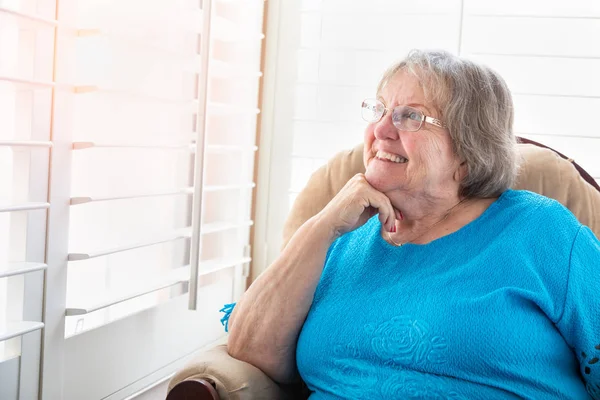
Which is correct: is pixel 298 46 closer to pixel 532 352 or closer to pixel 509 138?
pixel 509 138

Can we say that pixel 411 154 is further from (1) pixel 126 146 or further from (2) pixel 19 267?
(2) pixel 19 267

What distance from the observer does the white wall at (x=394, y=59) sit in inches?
103

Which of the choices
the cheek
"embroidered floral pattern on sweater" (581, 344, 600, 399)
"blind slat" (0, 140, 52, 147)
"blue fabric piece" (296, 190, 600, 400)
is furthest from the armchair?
"blind slat" (0, 140, 52, 147)

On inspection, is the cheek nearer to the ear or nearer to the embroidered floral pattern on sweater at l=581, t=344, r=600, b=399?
the ear

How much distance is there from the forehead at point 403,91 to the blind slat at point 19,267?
3.04 feet

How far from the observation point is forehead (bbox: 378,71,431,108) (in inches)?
66.9

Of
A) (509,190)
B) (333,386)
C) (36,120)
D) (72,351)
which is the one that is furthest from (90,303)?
(509,190)

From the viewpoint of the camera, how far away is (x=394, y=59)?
2.81 meters

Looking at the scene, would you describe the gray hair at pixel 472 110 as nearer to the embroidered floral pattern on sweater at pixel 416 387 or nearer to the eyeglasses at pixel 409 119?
the eyeglasses at pixel 409 119

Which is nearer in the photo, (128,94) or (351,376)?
(351,376)

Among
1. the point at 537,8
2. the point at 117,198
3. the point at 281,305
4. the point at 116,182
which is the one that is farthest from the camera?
the point at 537,8

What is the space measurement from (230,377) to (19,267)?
57 cm

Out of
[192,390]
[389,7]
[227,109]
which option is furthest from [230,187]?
[192,390]

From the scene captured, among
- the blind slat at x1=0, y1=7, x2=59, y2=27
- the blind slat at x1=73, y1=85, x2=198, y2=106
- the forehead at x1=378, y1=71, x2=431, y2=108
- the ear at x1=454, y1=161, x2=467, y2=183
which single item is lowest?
the ear at x1=454, y1=161, x2=467, y2=183
